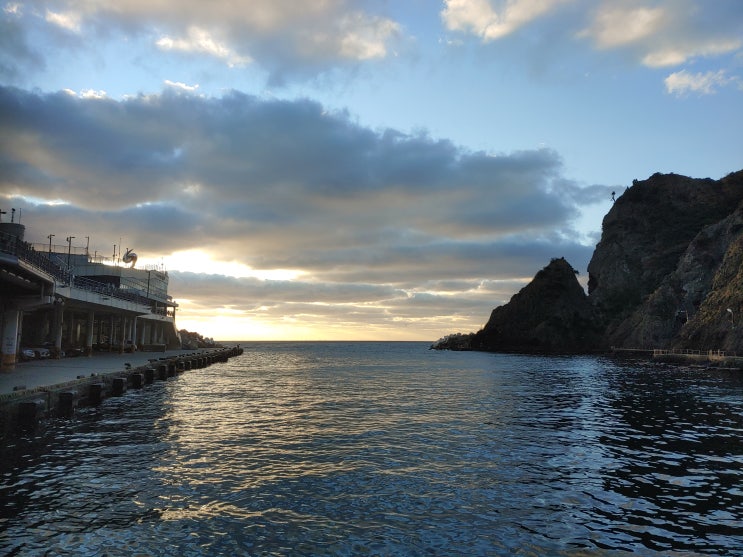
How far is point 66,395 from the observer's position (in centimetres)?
3300

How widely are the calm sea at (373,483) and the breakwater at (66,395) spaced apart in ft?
4.04

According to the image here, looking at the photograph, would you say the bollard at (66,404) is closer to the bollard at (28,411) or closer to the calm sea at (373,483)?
the calm sea at (373,483)

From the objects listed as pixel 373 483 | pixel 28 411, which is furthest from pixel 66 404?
pixel 373 483

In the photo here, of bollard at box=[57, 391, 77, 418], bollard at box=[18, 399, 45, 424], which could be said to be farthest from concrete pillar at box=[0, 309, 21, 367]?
bollard at box=[18, 399, 45, 424]

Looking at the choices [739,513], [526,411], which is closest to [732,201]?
[526,411]

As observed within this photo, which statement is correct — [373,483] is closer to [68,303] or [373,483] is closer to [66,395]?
[66,395]

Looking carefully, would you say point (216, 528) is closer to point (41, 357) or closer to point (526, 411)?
point (526, 411)

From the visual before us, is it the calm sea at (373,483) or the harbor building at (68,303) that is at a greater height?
the harbor building at (68,303)

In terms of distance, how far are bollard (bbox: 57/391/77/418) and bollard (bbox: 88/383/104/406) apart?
580 cm

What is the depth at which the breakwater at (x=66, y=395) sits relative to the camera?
2783 cm

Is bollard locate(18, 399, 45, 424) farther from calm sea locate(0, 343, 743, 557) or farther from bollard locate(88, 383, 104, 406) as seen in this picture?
bollard locate(88, 383, 104, 406)

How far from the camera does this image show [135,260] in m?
136

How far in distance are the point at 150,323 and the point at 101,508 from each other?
118 meters

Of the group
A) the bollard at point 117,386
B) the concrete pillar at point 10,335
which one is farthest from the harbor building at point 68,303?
the bollard at point 117,386
